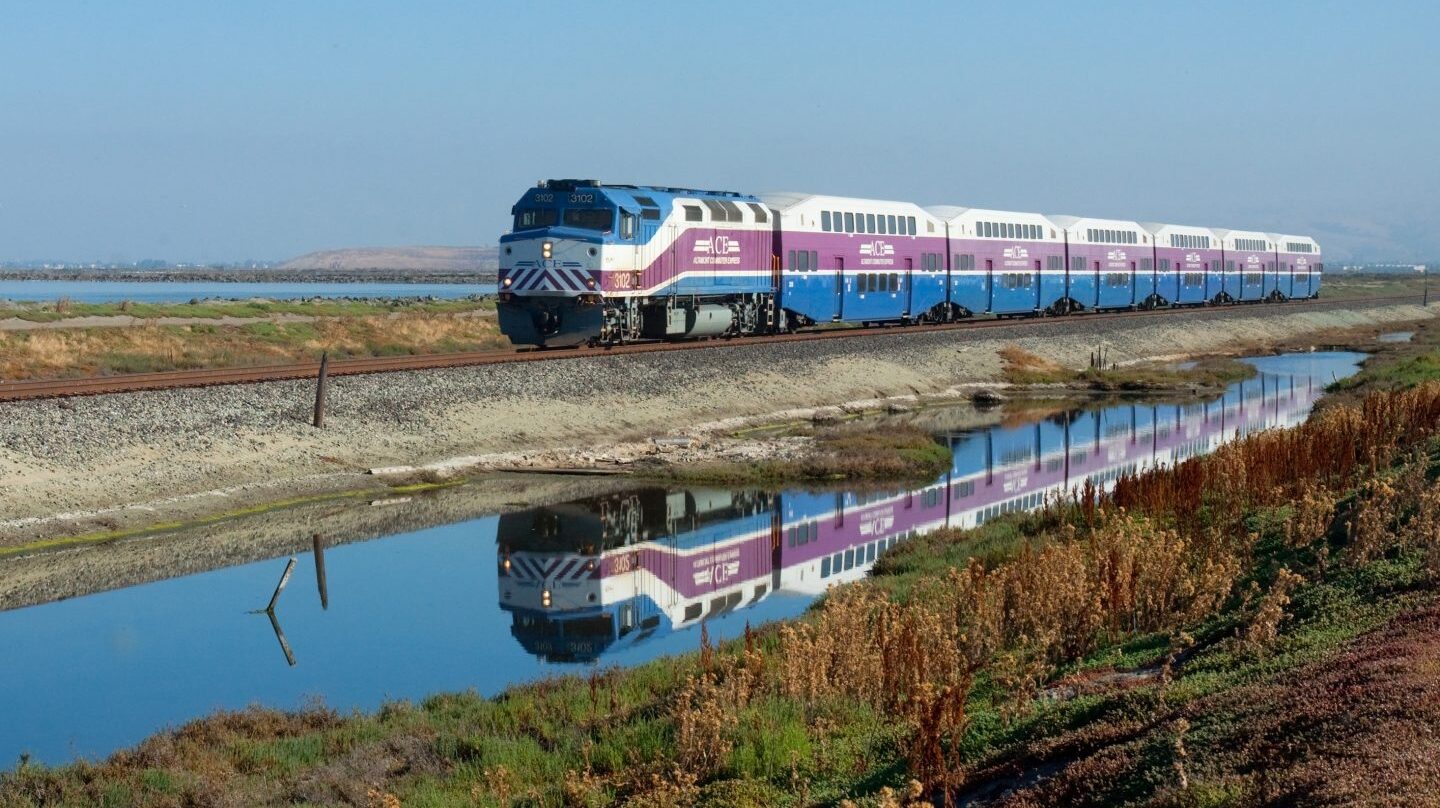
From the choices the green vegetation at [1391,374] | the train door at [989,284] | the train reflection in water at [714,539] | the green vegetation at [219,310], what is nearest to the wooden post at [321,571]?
the train reflection in water at [714,539]

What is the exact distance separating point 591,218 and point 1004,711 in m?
28.3

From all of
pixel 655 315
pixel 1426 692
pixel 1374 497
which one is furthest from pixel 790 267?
pixel 1426 692

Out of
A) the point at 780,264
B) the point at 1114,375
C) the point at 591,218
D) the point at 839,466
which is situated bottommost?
the point at 1114,375

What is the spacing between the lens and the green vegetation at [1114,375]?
164ft

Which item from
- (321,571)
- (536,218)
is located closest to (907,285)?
(536,218)

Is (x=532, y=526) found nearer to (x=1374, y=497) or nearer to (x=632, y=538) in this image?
(x=632, y=538)

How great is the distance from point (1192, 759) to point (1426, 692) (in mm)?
1195

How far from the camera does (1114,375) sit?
52.0 metres

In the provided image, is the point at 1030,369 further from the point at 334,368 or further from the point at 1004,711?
the point at 1004,711

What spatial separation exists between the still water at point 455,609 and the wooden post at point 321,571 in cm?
8

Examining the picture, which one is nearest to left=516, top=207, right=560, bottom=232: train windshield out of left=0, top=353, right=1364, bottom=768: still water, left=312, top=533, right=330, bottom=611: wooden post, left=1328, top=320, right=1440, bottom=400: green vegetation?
left=0, top=353, right=1364, bottom=768: still water

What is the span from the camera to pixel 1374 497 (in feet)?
43.2

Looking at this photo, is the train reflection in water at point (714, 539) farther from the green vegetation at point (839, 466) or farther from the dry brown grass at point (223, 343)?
the dry brown grass at point (223, 343)

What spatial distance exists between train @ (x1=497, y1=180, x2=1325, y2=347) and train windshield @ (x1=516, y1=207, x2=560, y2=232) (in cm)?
4
